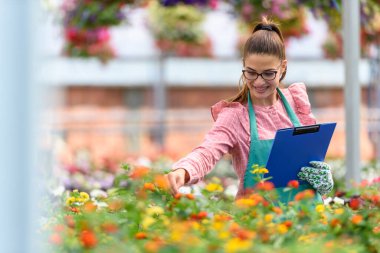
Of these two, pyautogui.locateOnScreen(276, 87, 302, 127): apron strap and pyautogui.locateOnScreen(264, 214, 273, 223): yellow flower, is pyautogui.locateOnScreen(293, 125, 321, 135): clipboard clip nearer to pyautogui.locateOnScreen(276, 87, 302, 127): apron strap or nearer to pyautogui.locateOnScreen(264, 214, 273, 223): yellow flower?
pyautogui.locateOnScreen(276, 87, 302, 127): apron strap

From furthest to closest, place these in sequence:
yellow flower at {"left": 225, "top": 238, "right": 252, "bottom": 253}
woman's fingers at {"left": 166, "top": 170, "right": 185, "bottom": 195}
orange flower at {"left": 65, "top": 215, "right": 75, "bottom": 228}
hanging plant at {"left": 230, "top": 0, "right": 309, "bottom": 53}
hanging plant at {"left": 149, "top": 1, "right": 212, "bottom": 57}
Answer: hanging plant at {"left": 149, "top": 1, "right": 212, "bottom": 57}, hanging plant at {"left": 230, "top": 0, "right": 309, "bottom": 53}, woman's fingers at {"left": 166, "top": 170, "right": 185, "bottom": 195}, orange flower at {"left": 65, "top": 215, "right": 75, "bottom": 228}, yellow flower at {"left": 225, "top": 238, "right": 252, "bottom": 253}

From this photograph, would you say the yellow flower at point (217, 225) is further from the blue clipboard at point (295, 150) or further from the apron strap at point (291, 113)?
the apron strap at point (291, 113)

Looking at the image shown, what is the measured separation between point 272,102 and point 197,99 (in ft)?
42.9

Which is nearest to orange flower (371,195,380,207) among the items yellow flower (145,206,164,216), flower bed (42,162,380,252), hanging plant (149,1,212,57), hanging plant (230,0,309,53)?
flower bed (42,162,380,252)

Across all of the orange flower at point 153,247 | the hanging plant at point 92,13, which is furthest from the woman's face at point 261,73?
the hanging plant at point 92,13

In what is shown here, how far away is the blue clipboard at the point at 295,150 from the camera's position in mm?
2592

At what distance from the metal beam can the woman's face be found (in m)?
1.74

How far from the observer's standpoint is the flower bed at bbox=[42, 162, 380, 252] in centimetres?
186

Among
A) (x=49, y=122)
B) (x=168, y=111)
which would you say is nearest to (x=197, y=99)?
(x=168, y=111)

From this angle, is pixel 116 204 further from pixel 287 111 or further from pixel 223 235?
pixel 287 111

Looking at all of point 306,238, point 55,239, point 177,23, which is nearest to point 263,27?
point 306,238

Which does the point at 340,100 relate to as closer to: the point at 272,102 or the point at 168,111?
the point at 168,111

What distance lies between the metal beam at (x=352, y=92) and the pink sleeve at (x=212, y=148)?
Answer: 1.74 meters

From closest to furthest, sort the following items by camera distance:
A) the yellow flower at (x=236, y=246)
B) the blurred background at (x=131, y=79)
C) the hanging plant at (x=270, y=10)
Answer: the blurred background at (x=131, y=79) < the yellow flower at (x=236, y=246) < the hanging plant at (x=270, y=10)
